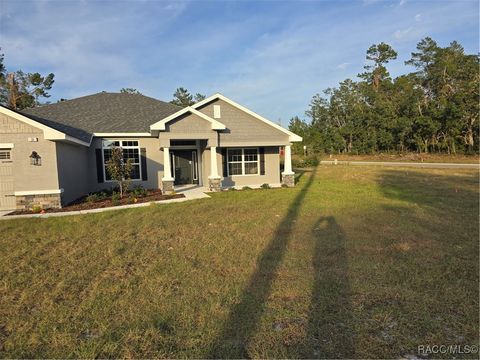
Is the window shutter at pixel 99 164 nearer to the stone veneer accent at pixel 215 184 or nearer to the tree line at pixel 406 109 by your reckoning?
the stone veneer accent at pixel 215 184

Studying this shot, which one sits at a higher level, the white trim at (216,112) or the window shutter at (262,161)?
the white trim at (216,112)

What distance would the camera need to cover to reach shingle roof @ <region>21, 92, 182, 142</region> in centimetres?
1548

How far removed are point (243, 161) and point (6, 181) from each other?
10571mm

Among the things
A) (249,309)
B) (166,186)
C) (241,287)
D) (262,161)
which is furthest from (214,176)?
(249,309)

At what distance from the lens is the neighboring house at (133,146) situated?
1101cm

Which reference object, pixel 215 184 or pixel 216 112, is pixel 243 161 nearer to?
pixel 215 184

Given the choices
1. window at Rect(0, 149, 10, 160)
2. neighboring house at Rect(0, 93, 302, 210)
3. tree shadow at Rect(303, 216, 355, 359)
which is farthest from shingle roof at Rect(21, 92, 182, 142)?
tree shadow at Rect(303, 216, 355, 359)

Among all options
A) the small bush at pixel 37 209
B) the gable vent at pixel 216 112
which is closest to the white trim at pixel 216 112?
the gable vent at pixel 216 112

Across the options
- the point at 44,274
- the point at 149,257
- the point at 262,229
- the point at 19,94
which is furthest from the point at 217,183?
the point at 19,94

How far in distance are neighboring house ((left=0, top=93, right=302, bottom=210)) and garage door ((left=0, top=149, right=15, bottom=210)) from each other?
3 cm

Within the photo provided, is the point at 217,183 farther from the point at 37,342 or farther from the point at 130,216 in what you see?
the point at 37,342

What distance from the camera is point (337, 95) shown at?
177 feet

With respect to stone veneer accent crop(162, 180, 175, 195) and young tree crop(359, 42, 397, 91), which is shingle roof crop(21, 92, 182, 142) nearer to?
stone veneer accent crop(162, 180, 175, 195)

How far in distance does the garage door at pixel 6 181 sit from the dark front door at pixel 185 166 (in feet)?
24.6
